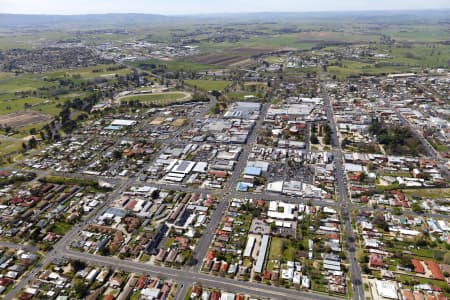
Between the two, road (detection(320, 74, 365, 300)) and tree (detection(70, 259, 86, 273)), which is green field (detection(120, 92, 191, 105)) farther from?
tree (detection(70, 259, 86, 273))

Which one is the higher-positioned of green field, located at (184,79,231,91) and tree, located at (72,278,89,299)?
green field, located at (184,79,231,91)

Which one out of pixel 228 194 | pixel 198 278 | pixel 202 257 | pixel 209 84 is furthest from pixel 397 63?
pixel 198 278

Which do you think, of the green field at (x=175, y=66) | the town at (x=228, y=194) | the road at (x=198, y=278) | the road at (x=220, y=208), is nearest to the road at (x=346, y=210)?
the town at (x=228, y=194)

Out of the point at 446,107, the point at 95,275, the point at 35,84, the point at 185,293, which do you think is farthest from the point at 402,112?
the point at 35,84

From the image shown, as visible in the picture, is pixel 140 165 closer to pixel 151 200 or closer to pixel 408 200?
pixel 151 200

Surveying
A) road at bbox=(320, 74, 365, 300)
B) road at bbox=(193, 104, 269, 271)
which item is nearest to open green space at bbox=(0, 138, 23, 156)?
road at bbox=(193, 104, 269, 271)

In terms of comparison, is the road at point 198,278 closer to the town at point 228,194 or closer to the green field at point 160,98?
the town at point 228,194
